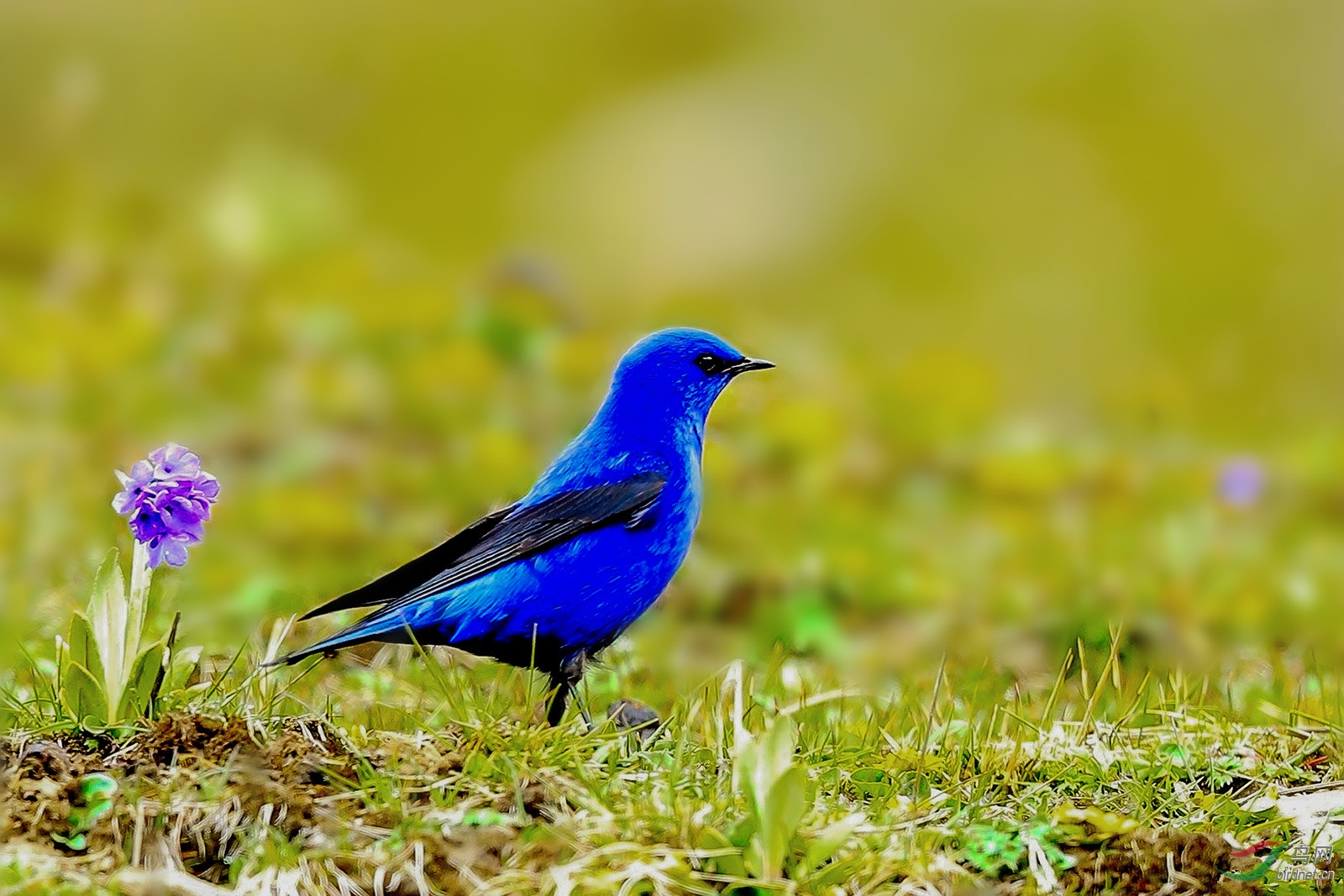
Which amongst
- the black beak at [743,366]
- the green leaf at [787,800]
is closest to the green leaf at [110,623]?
the green leaf at [787,800]

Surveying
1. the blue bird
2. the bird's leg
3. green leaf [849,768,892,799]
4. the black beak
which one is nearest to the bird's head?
the black beak

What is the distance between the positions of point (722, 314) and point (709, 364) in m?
4.39

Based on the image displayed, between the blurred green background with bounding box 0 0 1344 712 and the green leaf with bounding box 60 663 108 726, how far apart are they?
3.63ft

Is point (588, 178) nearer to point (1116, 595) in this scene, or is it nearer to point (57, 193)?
point (57, 193)

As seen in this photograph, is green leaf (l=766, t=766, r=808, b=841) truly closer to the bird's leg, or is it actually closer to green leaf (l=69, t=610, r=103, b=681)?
the bird's leg

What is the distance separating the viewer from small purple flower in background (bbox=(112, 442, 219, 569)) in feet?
11.1

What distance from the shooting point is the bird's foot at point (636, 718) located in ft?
12.3

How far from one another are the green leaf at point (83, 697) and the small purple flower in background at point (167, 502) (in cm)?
26

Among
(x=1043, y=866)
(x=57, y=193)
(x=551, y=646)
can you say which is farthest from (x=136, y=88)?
(x=1043, y=866)

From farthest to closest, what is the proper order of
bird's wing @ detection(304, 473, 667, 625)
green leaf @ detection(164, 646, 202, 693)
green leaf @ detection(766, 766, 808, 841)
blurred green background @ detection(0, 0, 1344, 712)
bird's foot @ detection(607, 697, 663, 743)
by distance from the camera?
blurred green background @ detection(0, 0, 1344, 712), bird's wing @ detection(304, 473, 667, 625), bird's foot @ detection(607, 697, 663, 743), green leaf @ detection(164, 646, 202, 693), green leaf @ detection(766, 766, 808, 841)

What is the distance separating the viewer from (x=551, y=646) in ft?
13.0

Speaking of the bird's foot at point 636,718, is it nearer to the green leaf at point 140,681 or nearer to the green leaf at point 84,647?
the green leaf at point 140,681

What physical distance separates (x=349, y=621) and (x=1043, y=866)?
245 centimetres

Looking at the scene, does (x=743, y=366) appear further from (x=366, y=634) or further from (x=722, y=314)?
(x=722, y=314)
